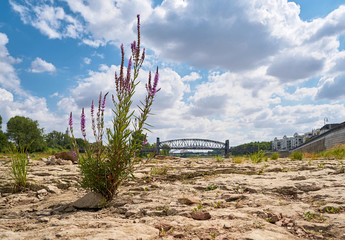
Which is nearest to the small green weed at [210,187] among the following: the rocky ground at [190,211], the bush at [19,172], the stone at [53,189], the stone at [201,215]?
the rocky ground at [190,211]

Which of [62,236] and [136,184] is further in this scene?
[136,184]

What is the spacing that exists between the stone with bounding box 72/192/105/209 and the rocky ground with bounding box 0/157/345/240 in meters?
0.11

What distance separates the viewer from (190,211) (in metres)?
3.17

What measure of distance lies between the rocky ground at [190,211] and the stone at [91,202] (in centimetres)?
11

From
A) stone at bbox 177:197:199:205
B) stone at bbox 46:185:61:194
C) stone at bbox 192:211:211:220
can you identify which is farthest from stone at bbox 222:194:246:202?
stone at bbox 46:185:61:194

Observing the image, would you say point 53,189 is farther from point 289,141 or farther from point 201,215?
point 289,141

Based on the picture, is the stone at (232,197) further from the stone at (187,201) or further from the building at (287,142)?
the building at (287,142)

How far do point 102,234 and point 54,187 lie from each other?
3.94m

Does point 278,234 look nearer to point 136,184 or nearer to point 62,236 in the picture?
point 62,236

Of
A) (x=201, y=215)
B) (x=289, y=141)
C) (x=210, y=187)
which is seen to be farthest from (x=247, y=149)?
(x=289, y=141)

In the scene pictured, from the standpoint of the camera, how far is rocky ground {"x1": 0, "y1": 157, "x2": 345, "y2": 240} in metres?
2.50

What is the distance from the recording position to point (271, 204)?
3531 mm

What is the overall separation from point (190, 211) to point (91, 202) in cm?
185

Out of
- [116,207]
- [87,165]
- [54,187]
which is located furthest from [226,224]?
[54,187]
